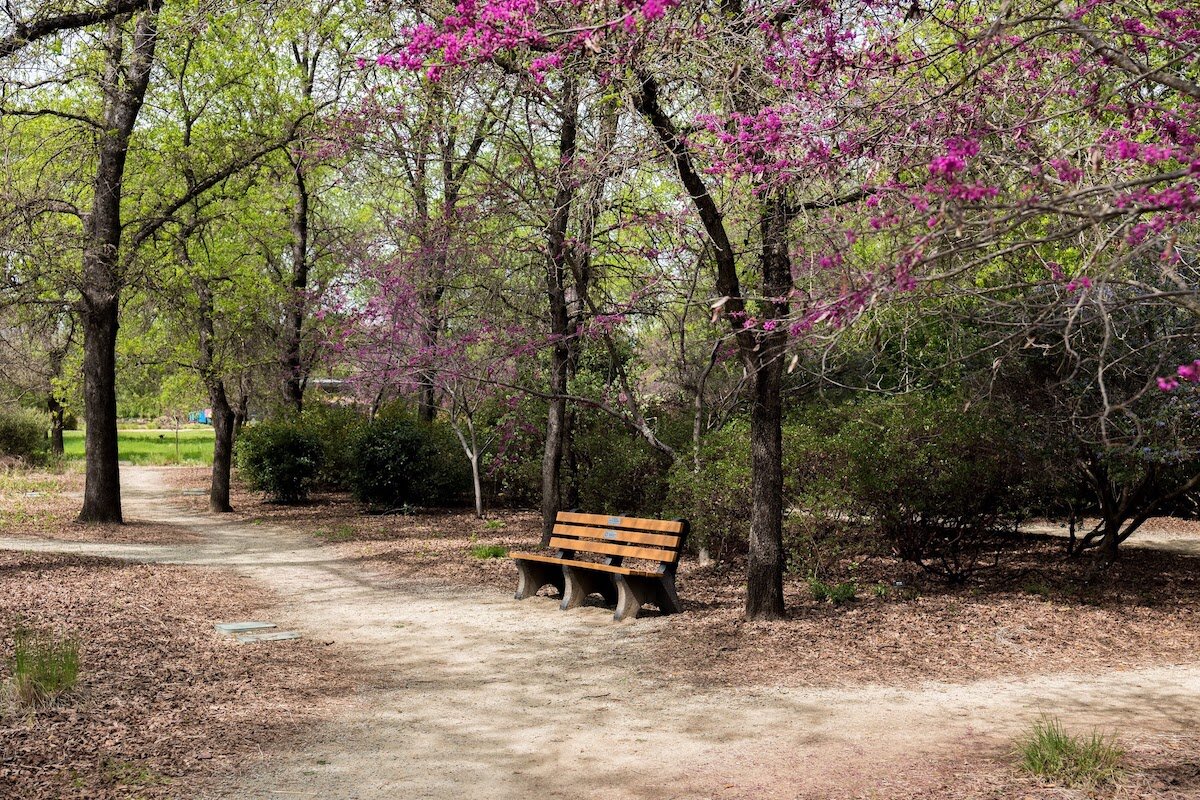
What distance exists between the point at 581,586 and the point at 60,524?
9.47 metres

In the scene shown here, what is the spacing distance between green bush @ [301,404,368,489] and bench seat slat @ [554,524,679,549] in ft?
32.4

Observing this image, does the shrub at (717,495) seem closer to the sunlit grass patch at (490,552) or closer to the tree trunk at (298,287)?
the sunlit grass patch at (490,552)

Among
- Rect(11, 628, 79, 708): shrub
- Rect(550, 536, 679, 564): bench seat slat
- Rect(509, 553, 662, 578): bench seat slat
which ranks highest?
Rect(550, 536, 679, 564): bench seat slat

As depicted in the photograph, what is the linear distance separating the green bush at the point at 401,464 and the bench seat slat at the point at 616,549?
8.25 m

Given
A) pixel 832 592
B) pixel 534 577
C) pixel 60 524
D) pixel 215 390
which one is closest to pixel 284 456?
pixel 215 390

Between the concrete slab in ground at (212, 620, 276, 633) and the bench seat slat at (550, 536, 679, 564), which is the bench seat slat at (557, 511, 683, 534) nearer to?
the bench seat slat at (550, 536, 679, 564)

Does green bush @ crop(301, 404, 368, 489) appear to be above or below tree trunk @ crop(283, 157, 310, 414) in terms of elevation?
below

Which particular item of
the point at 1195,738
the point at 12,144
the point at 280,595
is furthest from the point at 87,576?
the point at 1195,738

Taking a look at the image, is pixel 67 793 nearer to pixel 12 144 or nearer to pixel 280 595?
pixel 280 595

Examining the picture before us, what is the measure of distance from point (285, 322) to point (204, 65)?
6888 mm

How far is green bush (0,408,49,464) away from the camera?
91.1ft

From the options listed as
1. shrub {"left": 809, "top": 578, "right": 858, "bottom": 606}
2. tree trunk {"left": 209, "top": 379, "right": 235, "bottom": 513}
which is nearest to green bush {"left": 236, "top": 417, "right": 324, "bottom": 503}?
tree trunk {"left": 209, "top": 379, "right": 235, "bottom": 513}

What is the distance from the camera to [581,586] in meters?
8.79

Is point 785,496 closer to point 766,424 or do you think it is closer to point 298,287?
point 766,424
